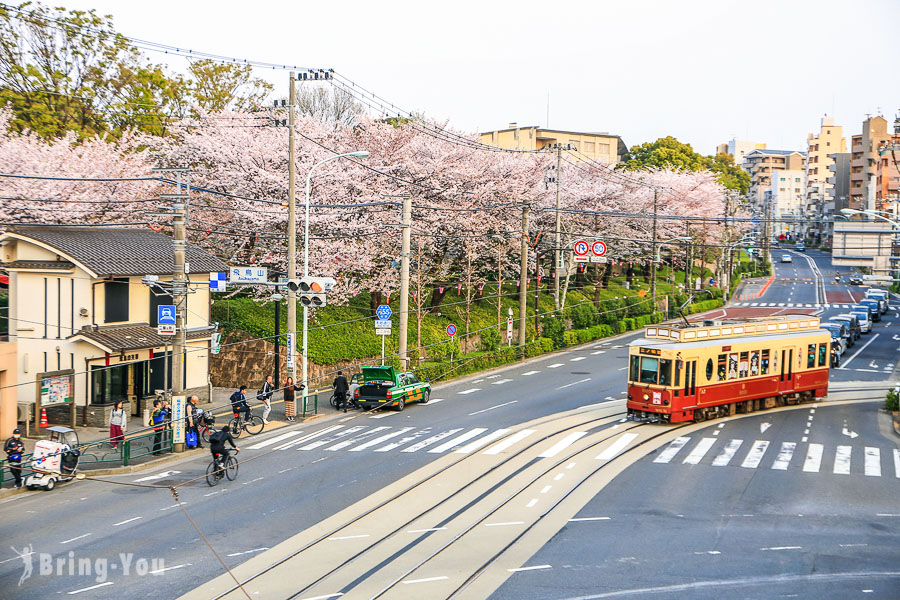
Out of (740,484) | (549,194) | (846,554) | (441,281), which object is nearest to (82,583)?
(846,554)

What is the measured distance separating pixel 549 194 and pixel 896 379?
90.0 ft

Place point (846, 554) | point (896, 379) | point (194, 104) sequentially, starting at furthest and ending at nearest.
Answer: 1. point (194, 104)
2. point (896, 379)
3. point (846, 554)

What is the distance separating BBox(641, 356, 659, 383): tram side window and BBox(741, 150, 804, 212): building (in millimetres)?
167126

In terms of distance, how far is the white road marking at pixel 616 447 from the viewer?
2431 centimetres

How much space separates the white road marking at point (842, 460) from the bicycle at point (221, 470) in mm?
16462

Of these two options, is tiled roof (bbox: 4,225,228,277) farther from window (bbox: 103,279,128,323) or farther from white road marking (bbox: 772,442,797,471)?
white road marking (bbox: 772,442,797,471)

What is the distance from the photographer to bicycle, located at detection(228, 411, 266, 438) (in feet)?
91.4

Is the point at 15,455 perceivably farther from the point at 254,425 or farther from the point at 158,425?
the point at 254,425

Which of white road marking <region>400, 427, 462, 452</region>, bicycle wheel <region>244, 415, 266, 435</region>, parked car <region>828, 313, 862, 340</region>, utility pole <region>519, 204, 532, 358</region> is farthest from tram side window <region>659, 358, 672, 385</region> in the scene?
parked car <region>828, 313, 862, 340</region>

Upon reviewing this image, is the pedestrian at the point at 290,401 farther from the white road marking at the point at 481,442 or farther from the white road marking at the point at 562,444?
the white road marking at the point at 562,444

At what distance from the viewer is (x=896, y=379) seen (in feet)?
138

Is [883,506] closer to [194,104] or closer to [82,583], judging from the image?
[82,583]

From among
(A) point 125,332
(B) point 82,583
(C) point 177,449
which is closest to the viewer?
(B) point 82,583

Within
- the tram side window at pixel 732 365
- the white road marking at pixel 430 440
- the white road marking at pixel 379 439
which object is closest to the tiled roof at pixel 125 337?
the white road marking at pixel 379 439
